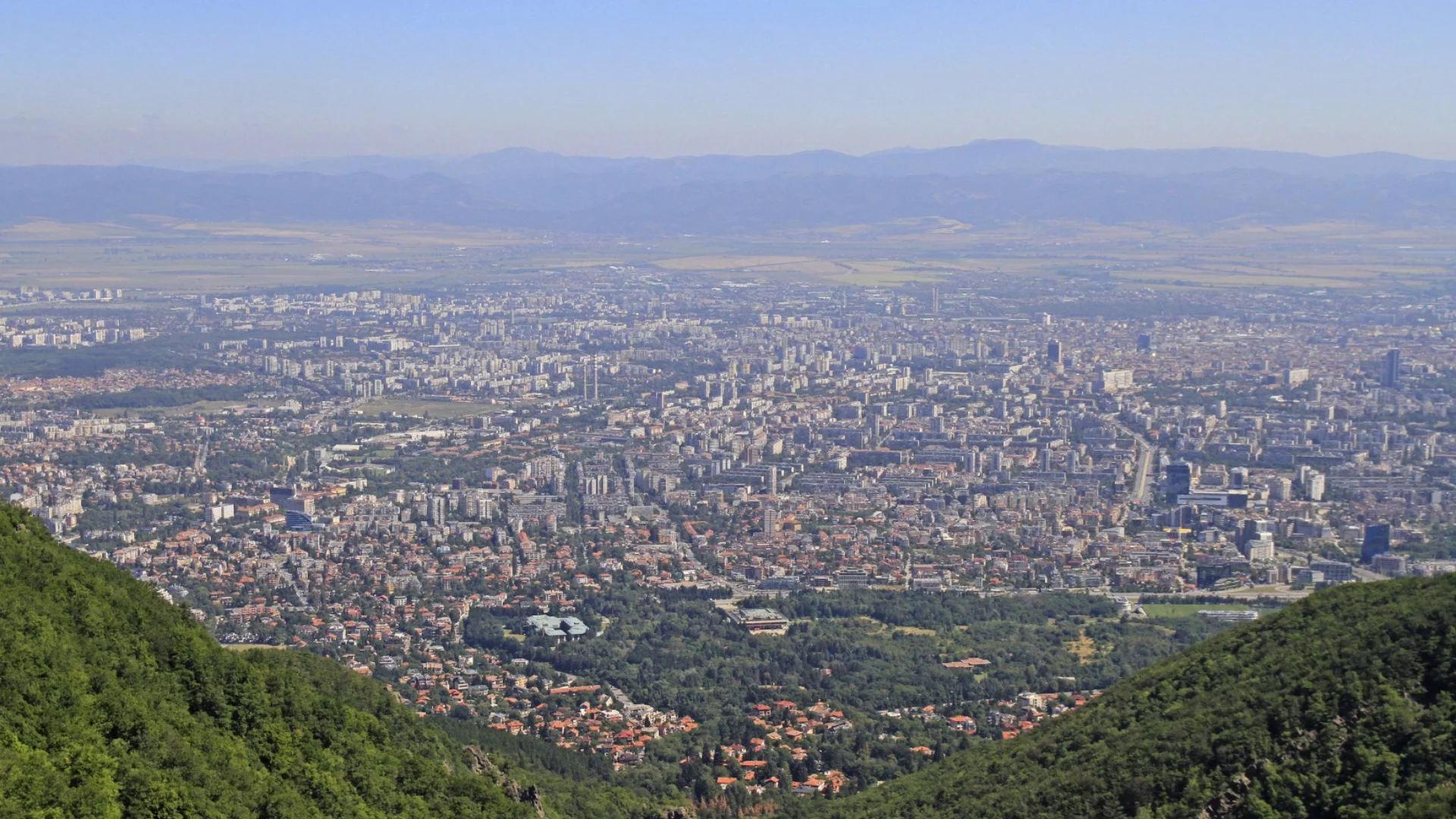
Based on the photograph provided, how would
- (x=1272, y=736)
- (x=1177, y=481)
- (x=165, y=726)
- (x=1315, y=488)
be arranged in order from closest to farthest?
(x=165, y=726) < (x=1272, y=736) < (x=1315, y=488) < (x=1177, y=481)

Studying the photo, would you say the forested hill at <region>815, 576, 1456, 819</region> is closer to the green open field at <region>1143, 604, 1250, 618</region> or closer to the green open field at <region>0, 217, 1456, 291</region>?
the green open field at <region>1143, 604, 1250, 618</region>

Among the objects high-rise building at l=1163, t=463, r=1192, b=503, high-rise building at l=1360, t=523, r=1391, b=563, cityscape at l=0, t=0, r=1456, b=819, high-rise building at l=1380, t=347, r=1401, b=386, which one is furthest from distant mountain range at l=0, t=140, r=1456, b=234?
high-rise building at l=1360, t=523, r=1391, b=563

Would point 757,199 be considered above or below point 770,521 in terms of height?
above

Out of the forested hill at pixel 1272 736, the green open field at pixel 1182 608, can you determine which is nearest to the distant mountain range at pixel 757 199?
the green open field at pixel 1182 608

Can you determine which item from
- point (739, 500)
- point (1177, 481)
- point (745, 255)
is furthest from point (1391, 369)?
point (745, 255)

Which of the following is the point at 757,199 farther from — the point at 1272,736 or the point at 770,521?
the point at 1272,736

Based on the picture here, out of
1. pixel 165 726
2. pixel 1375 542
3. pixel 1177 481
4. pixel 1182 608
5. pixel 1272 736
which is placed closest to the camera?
pixel 165 726

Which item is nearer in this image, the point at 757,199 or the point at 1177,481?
the point at 1177,481
